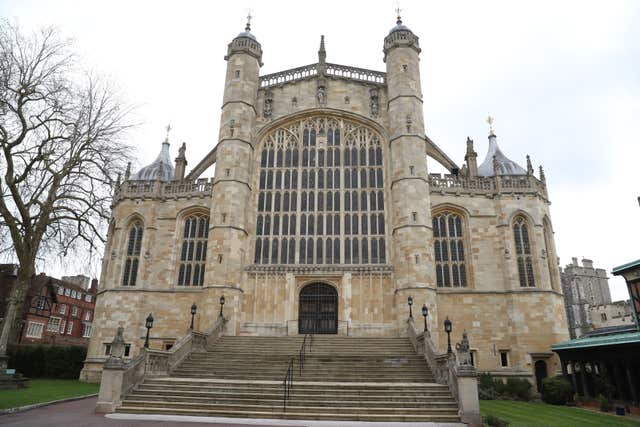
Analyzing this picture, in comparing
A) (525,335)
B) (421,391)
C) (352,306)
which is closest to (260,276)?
(352,306)

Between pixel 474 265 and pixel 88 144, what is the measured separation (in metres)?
20.5

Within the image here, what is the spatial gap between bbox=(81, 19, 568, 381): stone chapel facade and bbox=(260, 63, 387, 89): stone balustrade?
89mm

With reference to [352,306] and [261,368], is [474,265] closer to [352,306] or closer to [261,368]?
[352,306]

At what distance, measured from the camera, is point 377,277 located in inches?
939

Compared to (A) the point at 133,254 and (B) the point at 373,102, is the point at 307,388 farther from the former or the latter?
(B) the point at 373,102

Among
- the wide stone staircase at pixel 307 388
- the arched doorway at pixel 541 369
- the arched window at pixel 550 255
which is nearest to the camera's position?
the wide stone staircase at pixel 307 388

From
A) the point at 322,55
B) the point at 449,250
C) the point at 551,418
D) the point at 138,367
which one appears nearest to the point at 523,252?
the point at 449,250

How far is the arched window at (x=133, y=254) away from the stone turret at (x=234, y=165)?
5.19 meters

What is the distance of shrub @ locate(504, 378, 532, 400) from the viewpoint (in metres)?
20.4

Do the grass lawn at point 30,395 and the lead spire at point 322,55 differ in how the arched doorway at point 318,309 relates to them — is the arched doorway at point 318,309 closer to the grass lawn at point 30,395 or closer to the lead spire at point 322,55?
the grass lawn at point 30,395

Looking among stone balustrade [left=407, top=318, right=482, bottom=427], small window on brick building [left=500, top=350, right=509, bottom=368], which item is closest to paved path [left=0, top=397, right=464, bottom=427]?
stone balustrade [left=407, top=318, right=482, bottom=427]

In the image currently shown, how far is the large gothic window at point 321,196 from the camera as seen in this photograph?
24.9 meters

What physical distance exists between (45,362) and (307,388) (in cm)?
1899

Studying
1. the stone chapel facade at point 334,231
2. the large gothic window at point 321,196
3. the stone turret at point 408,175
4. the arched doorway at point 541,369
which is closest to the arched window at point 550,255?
the stone chapel facade at point 334,231
